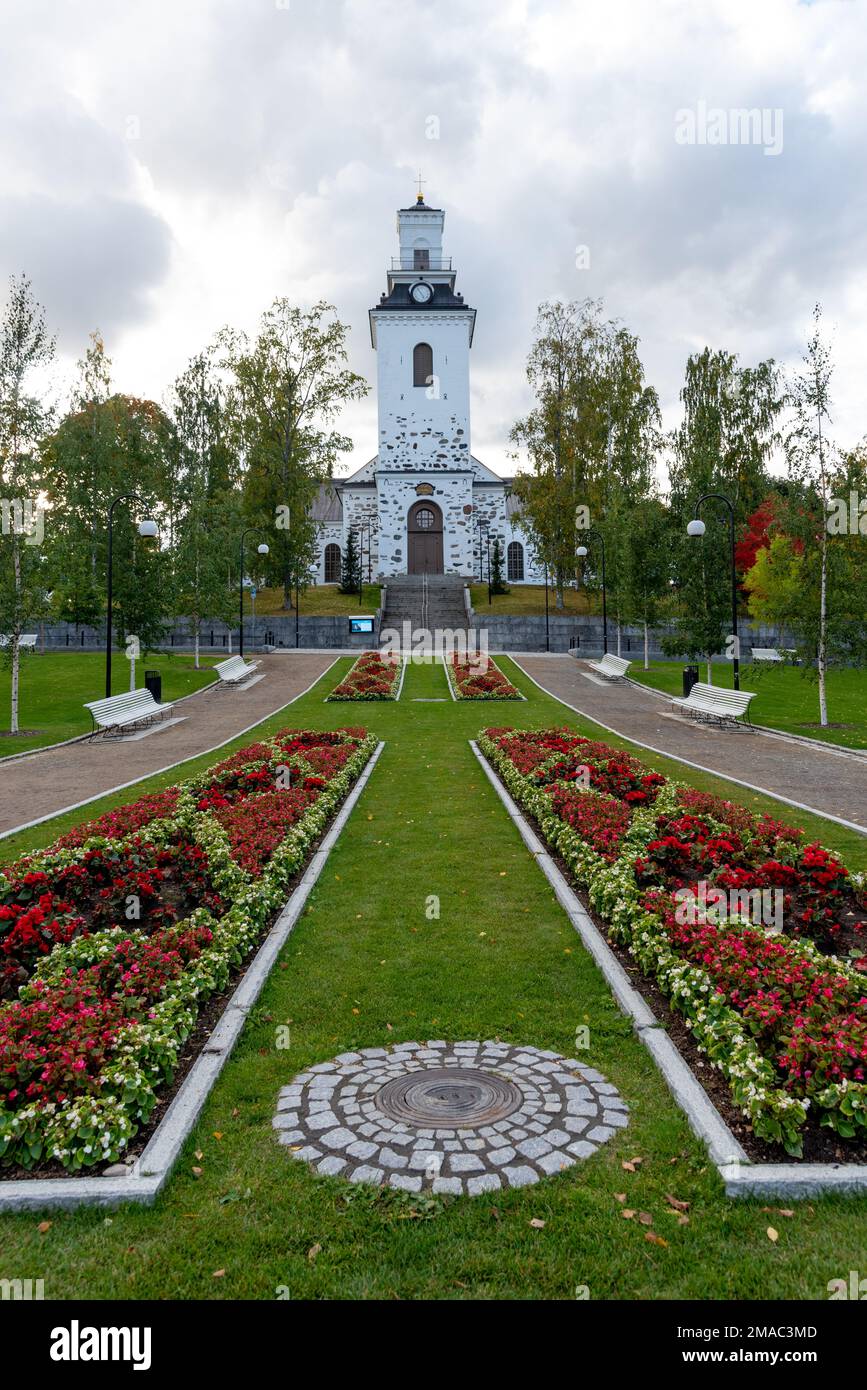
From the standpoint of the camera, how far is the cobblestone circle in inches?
170

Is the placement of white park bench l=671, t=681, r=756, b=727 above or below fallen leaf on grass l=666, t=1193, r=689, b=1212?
above

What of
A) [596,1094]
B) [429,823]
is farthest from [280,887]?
[596,1094]

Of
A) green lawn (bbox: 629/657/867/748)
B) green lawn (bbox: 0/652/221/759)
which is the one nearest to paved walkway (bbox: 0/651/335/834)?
green lawn (bbox: 0/652/221/759)

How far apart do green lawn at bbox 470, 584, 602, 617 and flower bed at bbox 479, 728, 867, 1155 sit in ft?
106

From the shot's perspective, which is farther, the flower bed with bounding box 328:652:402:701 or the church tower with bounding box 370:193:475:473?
the church tower with bounding box 370:193:475:473

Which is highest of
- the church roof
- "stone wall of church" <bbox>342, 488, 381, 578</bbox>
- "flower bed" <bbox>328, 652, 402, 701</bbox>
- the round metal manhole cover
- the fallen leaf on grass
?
the church roof

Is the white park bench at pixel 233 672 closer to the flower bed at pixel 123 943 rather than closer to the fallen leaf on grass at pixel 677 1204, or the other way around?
the flower bed at pixel 123 943

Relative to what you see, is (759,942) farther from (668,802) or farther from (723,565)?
(723,565)

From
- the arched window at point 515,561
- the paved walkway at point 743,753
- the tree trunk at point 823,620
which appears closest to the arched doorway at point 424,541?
the arched window at point 515,561

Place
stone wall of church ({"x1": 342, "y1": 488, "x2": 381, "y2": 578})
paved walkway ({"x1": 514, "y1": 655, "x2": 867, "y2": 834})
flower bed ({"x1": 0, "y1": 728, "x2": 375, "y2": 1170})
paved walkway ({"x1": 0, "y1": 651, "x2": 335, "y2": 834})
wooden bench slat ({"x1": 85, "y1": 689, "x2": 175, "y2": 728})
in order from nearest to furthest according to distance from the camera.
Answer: flower bed ({"x1": 0, "y1": 728, "x2": 375, "y2": 1170})
paved walkway ({"x1": 514, "y1": 655, "x2": 867, "y2": 834})
paved walkway ({"x1": 0, "y1": 651, "x2": 335, "y2": 834})
wooden bench slat ({"x1": 85, "y1": 689, "x2": 175, "y2": 728})
stone wall of church ({"x1": 342, "y1": 488, "x2": 381, "y2": 578})

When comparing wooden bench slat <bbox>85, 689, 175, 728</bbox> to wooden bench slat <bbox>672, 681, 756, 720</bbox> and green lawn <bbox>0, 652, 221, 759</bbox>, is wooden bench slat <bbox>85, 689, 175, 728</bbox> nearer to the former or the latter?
green lawn <bbox>0, 652, 221, 759</bbox>

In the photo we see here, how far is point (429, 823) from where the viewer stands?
1134cm

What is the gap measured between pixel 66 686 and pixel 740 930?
26.5m

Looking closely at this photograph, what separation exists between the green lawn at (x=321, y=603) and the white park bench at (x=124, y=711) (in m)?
19.7
